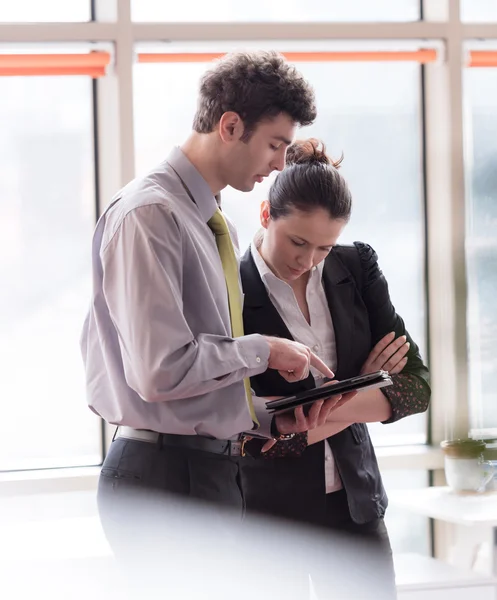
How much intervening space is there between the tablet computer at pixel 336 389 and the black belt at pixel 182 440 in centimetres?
13

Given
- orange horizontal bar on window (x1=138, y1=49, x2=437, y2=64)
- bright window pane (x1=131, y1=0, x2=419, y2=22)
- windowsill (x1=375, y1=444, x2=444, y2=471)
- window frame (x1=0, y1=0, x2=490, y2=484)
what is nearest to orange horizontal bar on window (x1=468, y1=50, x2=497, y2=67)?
window frame (x1=0, y1=0, x2=490, y2=484)

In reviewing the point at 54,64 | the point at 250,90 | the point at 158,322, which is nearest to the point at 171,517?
the point at 158,322

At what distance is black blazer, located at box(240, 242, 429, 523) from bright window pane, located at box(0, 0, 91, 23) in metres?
1.70

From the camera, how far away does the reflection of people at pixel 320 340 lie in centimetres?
191

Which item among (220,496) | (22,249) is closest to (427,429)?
(22,249)

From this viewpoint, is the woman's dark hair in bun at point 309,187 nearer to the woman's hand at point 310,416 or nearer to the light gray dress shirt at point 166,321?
the light gray dress shirt at point 166,321

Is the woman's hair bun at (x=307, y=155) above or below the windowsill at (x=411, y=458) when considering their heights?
above

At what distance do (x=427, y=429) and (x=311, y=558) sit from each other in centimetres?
168

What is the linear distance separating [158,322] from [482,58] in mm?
2468

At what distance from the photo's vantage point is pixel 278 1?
11.0ft

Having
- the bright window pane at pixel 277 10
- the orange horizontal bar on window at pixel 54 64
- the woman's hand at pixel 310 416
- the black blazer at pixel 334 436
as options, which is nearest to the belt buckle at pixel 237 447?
the woman's hand at pixel 310 416

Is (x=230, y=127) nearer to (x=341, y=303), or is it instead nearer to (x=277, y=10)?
(x=341, y=303)

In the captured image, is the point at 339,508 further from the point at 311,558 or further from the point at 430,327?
the point at 430,327

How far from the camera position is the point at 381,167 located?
11.6ft
